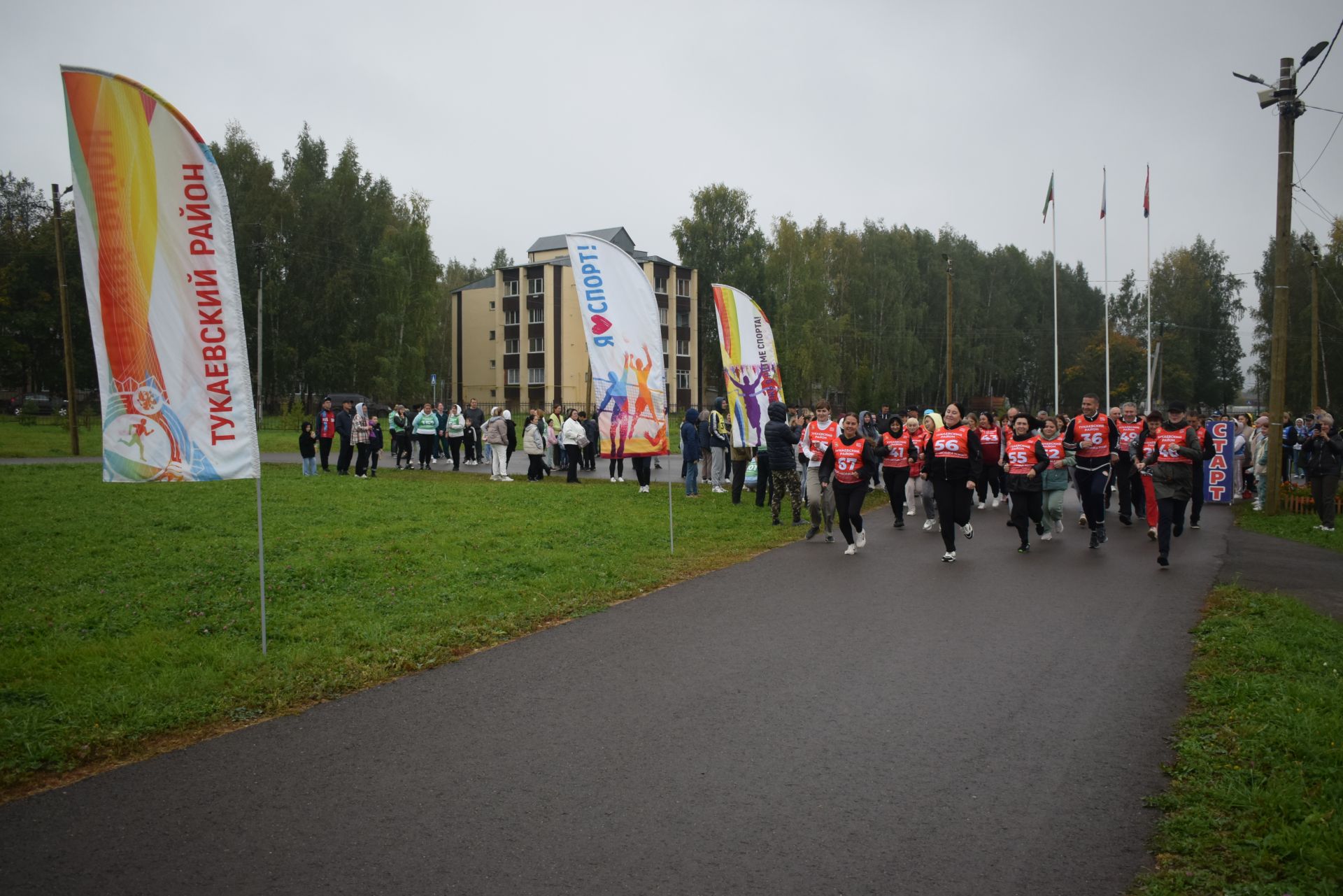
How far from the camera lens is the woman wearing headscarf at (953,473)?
1170 cm

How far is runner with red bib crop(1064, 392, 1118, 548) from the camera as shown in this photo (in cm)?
1345

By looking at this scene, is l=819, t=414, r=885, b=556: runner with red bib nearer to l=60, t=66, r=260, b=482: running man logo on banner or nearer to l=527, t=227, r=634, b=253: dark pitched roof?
l=60, t=66, r=260, b=482: running man logo on banner

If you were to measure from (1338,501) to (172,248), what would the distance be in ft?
64.7

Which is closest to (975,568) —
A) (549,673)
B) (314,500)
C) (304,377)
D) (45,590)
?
(549,673)

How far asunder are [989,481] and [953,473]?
25.0 feet

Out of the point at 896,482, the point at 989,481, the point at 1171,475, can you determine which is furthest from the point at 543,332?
the point at 1171,475

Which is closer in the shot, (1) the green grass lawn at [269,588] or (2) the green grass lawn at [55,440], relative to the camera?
(1) the green grass lawn at [269,588]

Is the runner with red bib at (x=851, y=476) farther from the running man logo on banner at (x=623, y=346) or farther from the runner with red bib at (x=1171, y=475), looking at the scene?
the runner with red bib at (x=1171, y=475)

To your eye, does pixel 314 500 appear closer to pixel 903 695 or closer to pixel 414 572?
pixel 414 572

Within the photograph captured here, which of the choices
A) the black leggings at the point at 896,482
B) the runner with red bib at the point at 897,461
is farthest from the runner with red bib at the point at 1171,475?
the black leggings at the point at 896,482

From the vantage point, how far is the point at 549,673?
670cm

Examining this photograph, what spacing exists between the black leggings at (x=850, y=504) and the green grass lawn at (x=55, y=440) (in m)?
20.0

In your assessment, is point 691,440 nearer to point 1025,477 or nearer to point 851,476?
point 851,476

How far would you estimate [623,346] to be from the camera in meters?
12.3
